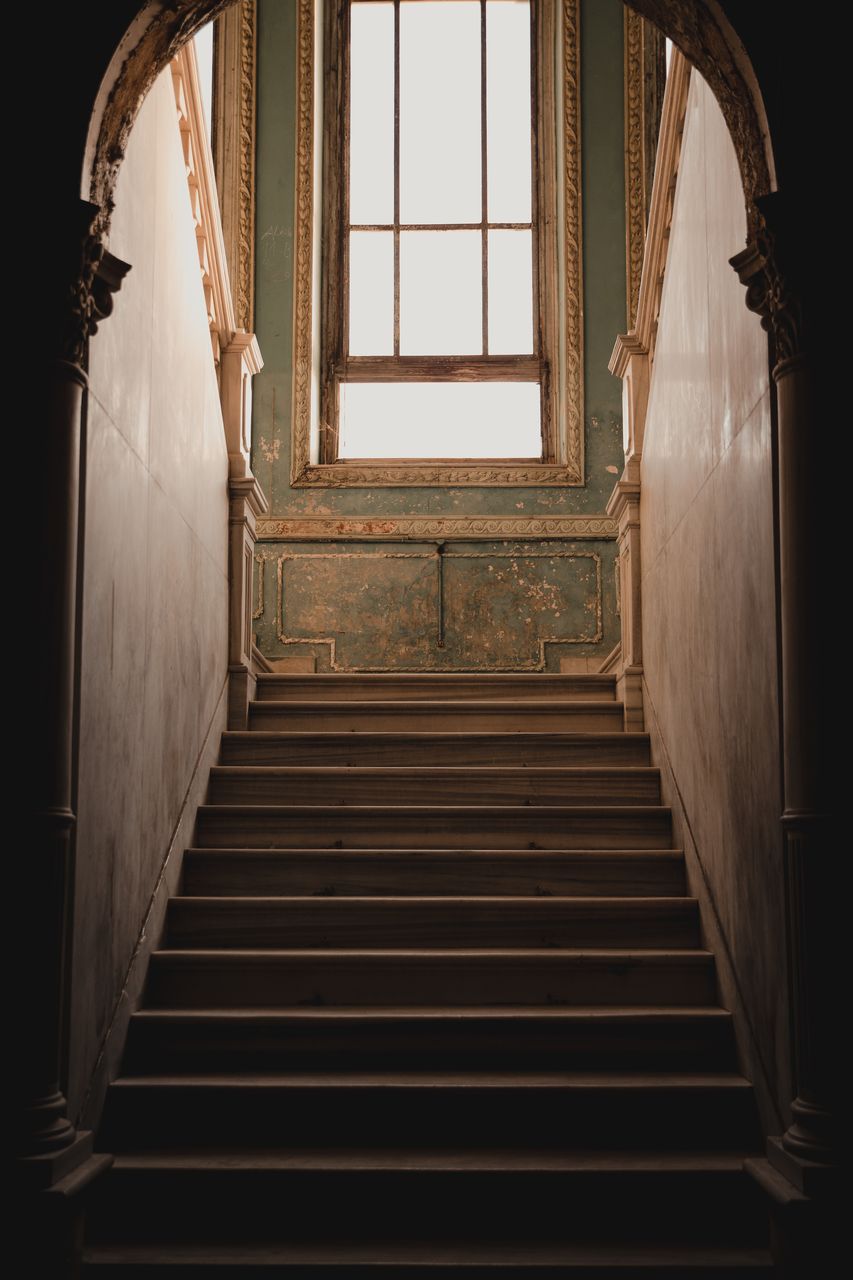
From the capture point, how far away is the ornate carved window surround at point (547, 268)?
8039 mm

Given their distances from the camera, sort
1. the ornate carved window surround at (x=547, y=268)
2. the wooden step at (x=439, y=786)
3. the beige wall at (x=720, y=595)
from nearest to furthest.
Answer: the beige wall at (x=720, y=595) → the wooden step at (x=439, y=786) → the ornate carved window surround at (x=547, y=268)

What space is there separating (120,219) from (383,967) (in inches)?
85.3

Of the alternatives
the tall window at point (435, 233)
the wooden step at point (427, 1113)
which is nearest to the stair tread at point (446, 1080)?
the wooden step at point (427, 1113)

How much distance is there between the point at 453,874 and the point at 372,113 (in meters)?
5.76

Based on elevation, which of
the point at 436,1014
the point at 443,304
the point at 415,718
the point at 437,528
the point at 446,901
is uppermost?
the point at 443,304

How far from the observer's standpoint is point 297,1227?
3201 millimetres

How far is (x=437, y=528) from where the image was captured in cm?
794

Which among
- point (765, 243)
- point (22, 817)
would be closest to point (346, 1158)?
point (22, 817)

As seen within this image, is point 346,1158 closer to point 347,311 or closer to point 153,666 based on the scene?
point 153,666

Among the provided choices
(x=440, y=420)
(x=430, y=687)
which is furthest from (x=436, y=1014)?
(x=440, y=420)

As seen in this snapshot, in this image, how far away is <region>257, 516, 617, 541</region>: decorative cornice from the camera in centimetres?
792

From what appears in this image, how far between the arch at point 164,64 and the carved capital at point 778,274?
0.20 ft

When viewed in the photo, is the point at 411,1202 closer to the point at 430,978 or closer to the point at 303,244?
the point at 430,978

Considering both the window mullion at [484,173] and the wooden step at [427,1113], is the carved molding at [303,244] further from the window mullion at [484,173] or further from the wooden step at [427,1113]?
the wooden step at [427,1113]
